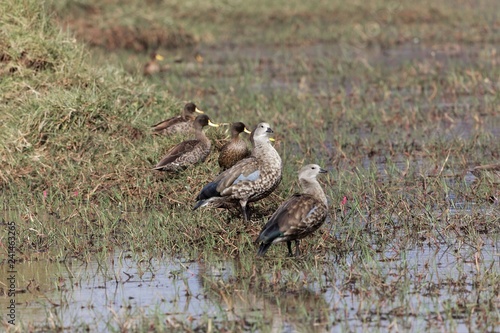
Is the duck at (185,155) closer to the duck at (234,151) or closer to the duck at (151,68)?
the duck at (234,151)

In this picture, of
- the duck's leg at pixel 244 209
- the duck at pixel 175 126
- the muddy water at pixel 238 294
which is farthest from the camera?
the duck at pixel 175 126

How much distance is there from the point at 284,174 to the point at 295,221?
2772 millimetres

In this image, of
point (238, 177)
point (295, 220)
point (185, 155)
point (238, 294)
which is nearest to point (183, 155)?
point (185, 155)

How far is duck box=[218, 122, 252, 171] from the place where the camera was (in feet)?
35.1

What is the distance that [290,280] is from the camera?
7555 mm

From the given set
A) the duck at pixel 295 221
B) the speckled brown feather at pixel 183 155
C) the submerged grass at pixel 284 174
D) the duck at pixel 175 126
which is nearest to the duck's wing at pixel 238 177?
the submerged grass at pixel 284 174

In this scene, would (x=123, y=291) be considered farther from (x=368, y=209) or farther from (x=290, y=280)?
(x=368, y=209)

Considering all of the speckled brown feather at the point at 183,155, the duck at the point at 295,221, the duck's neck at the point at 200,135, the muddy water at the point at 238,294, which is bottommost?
the muddy water at the point at 238,294

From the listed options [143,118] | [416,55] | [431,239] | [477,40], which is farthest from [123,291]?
[477,40]

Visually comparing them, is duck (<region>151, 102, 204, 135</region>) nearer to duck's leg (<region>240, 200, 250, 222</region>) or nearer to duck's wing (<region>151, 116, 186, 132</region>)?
duck's wing (<region>151, 116, 186, 132</region>)

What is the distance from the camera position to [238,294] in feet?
23.8

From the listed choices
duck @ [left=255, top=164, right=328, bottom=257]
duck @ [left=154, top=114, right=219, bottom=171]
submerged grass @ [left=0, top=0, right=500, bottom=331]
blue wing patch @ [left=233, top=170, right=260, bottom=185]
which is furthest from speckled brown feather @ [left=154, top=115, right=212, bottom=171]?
duck @ [left=255, top=164, right=328, bottom=257]

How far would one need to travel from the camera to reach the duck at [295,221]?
316 inches

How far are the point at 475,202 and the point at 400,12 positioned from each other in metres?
18.6
